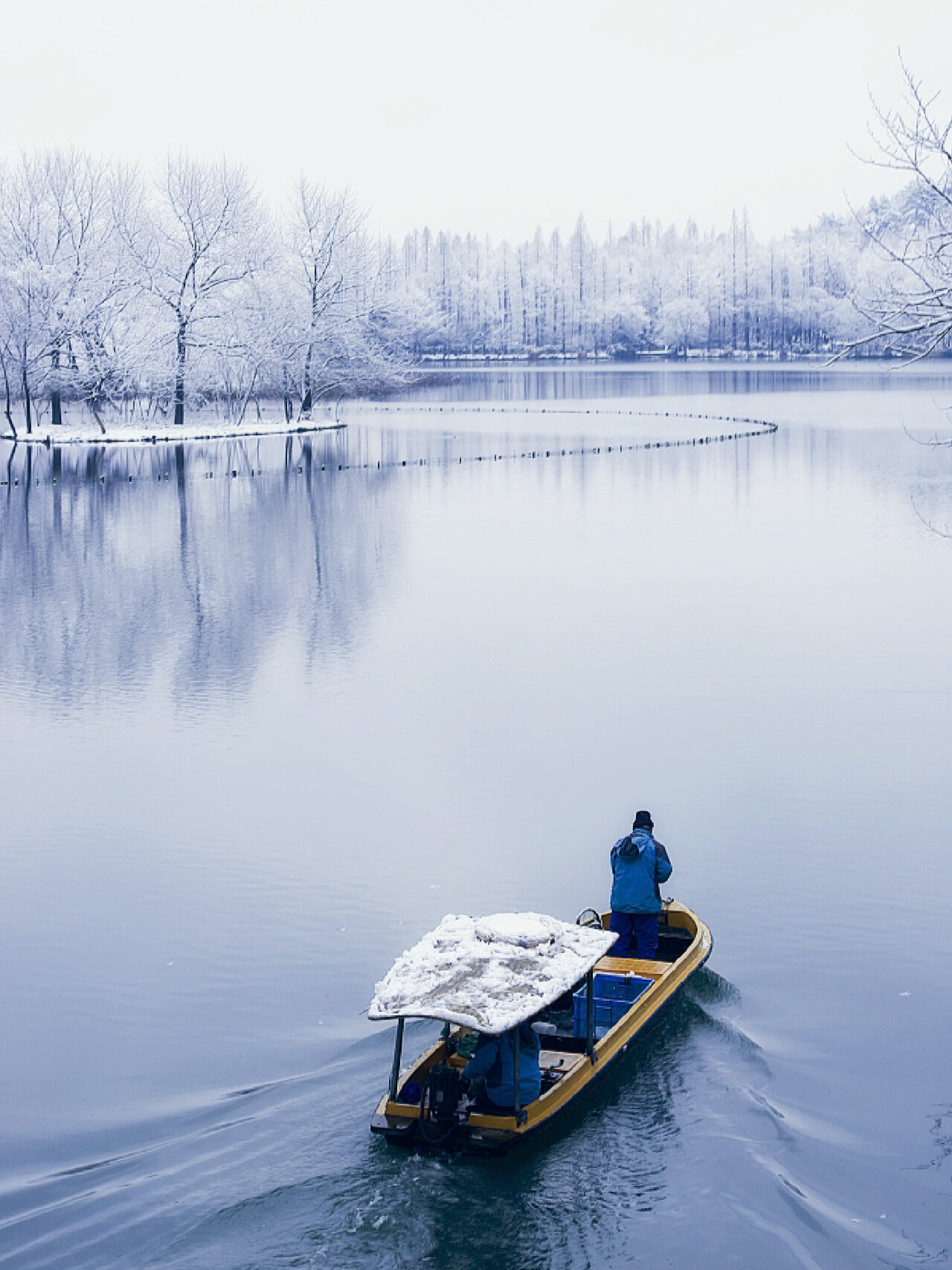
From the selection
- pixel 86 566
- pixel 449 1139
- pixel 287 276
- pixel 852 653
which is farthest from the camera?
pixel 287 276

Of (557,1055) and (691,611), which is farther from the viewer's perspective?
(691,611)

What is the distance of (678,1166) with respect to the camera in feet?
36.8

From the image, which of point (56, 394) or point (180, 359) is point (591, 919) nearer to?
point (180, 359)

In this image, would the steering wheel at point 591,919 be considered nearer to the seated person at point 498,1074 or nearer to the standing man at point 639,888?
the standing man at point 639,888

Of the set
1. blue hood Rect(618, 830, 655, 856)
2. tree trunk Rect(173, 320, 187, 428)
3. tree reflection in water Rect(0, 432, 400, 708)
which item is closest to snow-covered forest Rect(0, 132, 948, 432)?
tree trunk Rect(173, 320, 187, 428)

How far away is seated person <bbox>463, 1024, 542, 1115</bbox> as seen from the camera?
1122 centimetres

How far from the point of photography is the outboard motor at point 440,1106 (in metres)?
11.1

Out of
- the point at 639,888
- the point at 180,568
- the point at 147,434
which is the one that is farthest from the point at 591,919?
the point at 147,434

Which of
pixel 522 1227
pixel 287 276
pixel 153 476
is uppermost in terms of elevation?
pixel 287 276

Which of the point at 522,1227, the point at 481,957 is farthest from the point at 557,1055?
the point at 522,1227

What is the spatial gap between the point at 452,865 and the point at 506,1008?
21.2 ft

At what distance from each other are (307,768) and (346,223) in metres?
79.7

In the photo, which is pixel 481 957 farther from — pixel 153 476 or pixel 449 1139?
pixel 153 476

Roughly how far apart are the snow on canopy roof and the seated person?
12.1 inches
